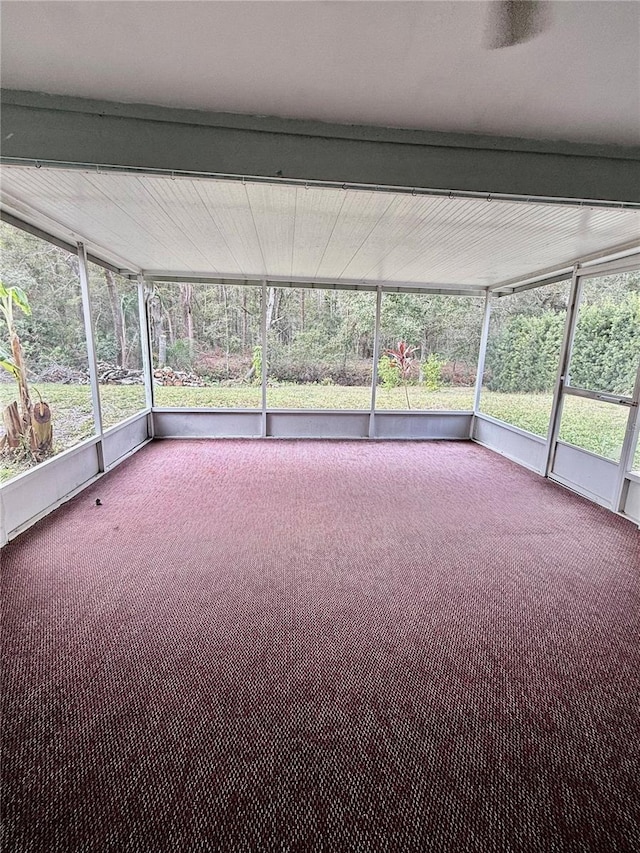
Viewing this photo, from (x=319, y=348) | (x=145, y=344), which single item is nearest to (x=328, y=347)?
(x=319, y=348)

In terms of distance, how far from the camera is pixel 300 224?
2906 millimetres

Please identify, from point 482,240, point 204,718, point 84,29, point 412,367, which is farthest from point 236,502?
point 412,367

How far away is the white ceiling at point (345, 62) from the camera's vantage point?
4.06ft

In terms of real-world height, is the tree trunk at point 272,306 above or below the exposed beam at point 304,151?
below

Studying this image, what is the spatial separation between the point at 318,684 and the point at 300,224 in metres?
3.06

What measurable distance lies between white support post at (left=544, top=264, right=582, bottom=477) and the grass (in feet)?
0.33

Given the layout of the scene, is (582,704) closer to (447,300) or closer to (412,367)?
(412,367)

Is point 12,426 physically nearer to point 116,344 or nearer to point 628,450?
point 116,344

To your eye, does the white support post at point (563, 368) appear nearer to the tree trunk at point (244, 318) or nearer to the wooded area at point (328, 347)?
the wooded area at point (328, 347)

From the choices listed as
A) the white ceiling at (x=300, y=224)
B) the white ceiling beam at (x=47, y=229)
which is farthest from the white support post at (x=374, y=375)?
the white ceiling beam at (x=47, y=229)

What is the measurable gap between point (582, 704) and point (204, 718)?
62.2 inches

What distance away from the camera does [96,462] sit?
398 centimetres

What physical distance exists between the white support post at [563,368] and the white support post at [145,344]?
18.1 feet

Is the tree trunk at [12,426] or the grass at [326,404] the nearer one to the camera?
the tree trunk at [12,426]
